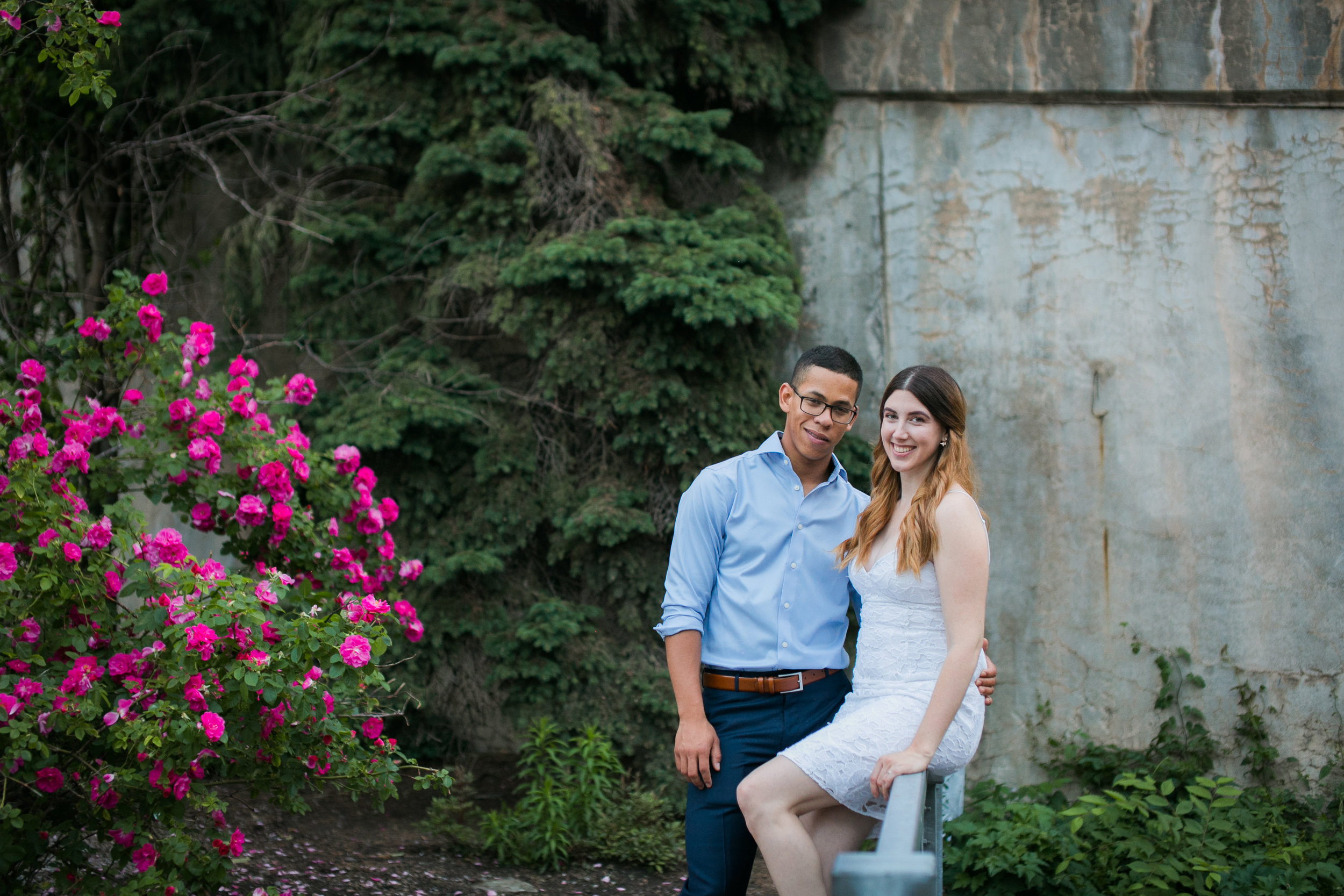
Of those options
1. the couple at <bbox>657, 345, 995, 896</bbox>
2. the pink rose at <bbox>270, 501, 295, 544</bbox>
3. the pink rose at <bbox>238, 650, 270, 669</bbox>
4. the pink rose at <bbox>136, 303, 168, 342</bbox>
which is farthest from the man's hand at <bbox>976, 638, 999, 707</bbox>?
the pink rose at <bbox>136, 303, 168, 342</bbox>

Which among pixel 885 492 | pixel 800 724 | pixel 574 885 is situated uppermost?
pixel 885 492

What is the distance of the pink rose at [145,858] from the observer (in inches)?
112

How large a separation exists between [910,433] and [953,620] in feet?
1.40

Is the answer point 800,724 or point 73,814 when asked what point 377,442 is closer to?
point 73,814

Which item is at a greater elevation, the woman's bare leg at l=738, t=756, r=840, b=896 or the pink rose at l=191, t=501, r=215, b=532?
the pink rose at l=191, t=501, r=215, b=532

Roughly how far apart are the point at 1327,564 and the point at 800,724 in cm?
367

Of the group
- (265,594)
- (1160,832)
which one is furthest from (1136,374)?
(265,594)

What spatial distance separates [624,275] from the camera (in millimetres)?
4953

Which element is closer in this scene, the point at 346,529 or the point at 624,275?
the point at 346,529

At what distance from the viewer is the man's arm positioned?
245cm

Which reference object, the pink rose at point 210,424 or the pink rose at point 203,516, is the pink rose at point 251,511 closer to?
the pink rose at point 203,516

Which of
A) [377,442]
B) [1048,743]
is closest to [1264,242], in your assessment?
[1048,743]

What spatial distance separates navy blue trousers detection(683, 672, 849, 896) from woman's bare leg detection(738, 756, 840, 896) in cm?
22

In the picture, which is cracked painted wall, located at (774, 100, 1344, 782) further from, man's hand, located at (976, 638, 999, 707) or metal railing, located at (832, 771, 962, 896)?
metal railing, located at (832, 771, 962, 896)
